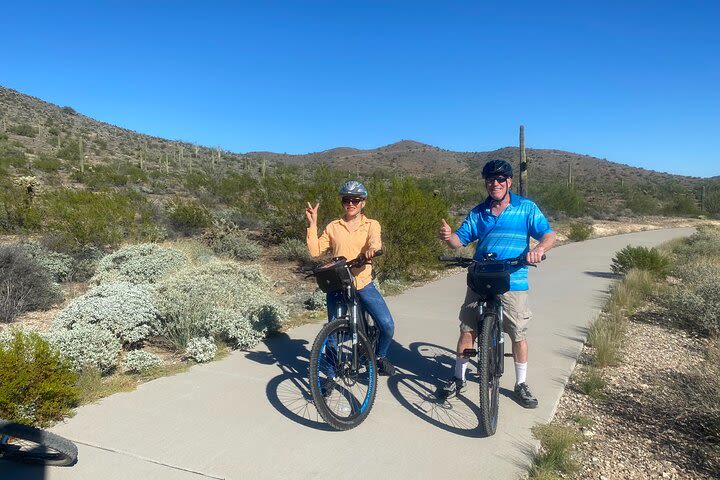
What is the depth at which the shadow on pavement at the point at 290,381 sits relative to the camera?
4062 mm

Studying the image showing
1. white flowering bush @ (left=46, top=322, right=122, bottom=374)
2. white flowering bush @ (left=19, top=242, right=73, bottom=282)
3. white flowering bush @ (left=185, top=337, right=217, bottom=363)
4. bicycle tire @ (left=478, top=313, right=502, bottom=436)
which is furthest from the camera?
white flowering bush @ (left=19, top=242, right=73, bottom=282)

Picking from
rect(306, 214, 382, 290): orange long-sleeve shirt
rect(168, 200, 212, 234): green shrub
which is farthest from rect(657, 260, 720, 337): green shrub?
rect(168, 200, 212, 234): green shrub

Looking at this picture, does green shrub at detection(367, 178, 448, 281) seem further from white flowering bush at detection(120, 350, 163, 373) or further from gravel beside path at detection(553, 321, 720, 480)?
white flowering bush at detection(120, 350, 163, 373)

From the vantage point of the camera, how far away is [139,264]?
28.6ft

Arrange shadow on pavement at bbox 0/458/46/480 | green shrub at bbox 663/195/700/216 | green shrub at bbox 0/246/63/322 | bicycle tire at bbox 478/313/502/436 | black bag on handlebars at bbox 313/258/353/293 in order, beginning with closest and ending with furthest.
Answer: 1. shadow on pavement at bbox 0/458/46/480
2. bicycle tire at bbox 478/313/502/436
3. black bag on handlebars at bbox 313/258/353/293
4. green shrub at bbox 0/246/63/322
5. green shrub at bbox 663/195/700/216

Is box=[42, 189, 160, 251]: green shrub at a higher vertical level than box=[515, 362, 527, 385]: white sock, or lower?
higher

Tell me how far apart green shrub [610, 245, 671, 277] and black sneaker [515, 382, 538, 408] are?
825 centimetres

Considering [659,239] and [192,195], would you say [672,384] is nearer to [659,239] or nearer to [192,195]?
[659,239]

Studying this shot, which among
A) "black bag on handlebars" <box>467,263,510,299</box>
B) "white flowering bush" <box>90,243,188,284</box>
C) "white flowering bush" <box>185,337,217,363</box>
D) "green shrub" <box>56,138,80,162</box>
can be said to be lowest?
"white flowering bush" <box>185,337,217,363</box>

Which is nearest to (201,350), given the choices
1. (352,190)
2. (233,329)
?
(233,329)

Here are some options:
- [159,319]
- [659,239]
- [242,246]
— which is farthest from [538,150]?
[159,319]

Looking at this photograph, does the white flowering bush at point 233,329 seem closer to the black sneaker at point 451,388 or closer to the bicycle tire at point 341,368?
the bicycle tire at point 341,368

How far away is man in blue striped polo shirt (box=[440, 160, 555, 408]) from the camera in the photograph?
3996 mm

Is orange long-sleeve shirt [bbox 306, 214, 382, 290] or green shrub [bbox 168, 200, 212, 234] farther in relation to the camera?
green shrub [bbox 168, 200, 212, 234]
